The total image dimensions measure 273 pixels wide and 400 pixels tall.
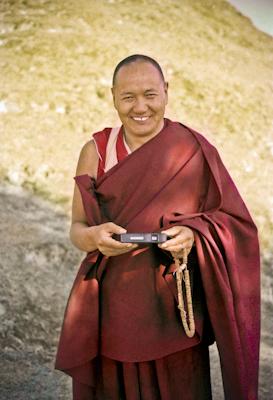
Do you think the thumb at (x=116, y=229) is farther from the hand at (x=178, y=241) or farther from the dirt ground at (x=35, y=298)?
the dirt ground at (x=35, y=298)

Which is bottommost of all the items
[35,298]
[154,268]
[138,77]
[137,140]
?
[35,298]

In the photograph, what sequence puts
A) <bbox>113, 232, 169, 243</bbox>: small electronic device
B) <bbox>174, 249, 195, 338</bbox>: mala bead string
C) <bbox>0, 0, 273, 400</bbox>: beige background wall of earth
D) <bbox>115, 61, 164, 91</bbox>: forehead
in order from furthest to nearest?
<bbox>0, 0, 273, 400</bbox>: beige background wall of earth < <bbox>115, 61, 164, 91</bbox>: forehead < <bbox>174, 249, 195, 338</bbox>: mala bead string < <bbox>113, 232, 169, 243</bbox>: small electronic device

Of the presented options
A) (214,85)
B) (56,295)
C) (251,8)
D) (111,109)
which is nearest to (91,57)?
(111,109)

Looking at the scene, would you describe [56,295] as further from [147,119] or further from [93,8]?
[93,8]

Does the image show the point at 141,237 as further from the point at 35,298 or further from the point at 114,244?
the point at 35,298

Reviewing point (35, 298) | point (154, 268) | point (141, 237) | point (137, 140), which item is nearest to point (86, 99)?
point (35, 298)

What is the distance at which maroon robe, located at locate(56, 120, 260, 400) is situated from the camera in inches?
89.9

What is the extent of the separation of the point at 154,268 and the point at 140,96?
0.60 meters

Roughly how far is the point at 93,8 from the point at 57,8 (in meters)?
0.36

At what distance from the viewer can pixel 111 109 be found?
5.86 metres

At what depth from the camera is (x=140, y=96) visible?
235cm

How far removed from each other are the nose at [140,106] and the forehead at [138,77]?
0.04 m

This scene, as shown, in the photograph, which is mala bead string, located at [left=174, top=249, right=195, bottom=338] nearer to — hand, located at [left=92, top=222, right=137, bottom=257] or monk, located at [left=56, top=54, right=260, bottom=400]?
monk, located at [left=56, top=54, right=260, bottom=400]

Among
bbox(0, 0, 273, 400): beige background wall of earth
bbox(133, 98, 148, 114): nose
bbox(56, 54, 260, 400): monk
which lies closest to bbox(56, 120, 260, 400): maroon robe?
bbox(56, 54, 260, 400): monk
